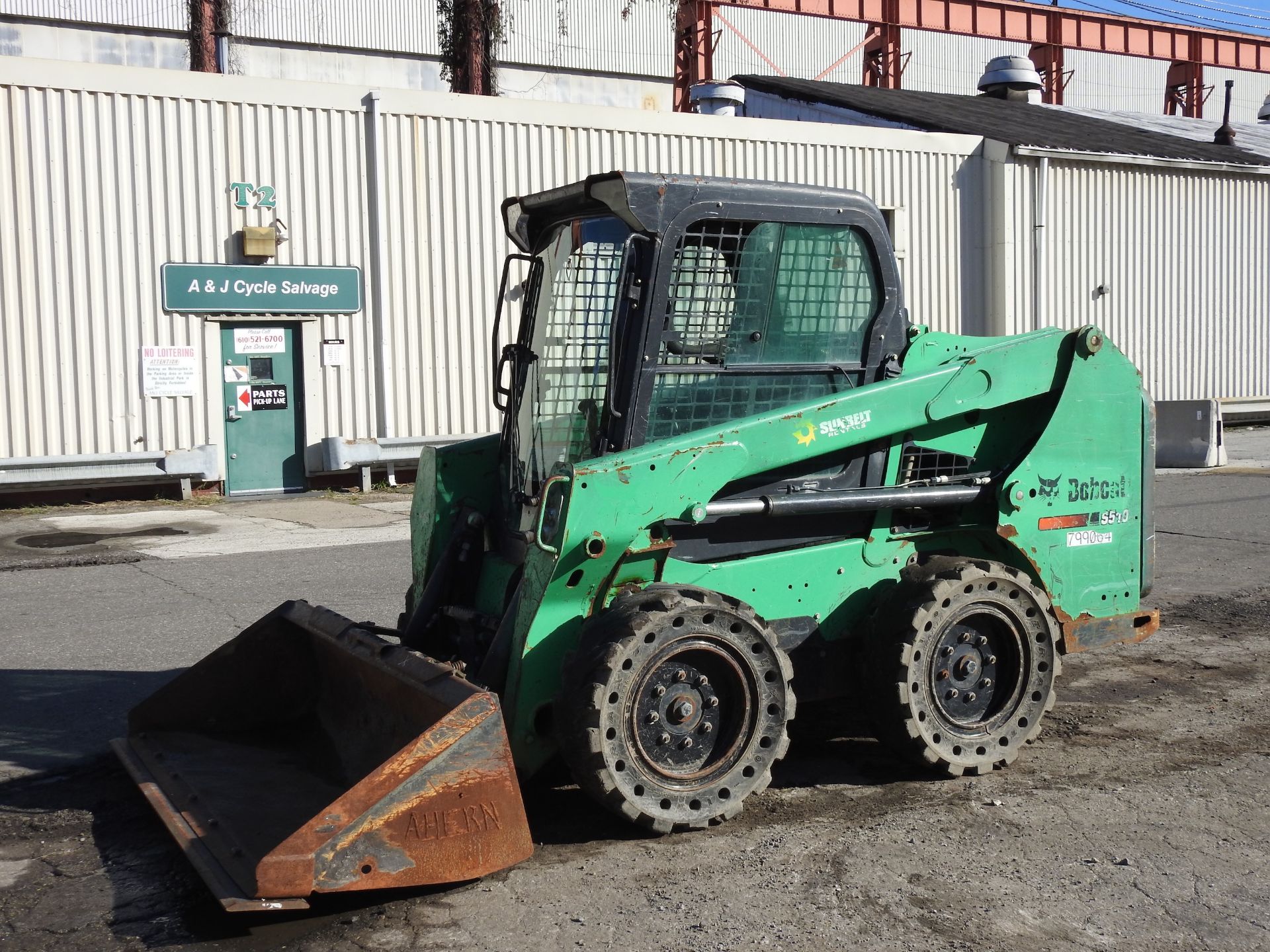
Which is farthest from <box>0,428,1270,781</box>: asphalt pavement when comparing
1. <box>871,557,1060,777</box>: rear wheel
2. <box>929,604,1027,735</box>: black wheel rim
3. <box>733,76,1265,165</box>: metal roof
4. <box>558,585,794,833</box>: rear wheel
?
<box>733,76,1265,165</box>: metal roof

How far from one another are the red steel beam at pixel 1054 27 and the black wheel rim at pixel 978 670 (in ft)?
88.3

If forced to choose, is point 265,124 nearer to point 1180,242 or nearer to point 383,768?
point 383,768

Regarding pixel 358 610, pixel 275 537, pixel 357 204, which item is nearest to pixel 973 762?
pixel 358 610

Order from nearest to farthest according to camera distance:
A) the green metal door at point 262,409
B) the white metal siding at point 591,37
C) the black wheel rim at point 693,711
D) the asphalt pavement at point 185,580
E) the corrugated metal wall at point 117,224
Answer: the black wheel rim at point 693,711, the asphalt pavement at point 185,580, the corrugated metal wall at point 117,224, the green metal door at point 262,409, the white metal siding at point 591,37

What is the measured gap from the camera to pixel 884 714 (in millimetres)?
5223

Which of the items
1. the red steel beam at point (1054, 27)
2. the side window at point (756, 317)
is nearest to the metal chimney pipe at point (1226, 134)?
the red steel beam at point (1054, 27)

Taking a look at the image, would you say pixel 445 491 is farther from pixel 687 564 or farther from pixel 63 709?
pixel 63 709

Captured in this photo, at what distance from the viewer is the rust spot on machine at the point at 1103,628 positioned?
19.0 ft

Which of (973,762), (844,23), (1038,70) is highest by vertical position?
(844,23)

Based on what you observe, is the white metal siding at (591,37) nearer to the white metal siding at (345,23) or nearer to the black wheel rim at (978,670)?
the white metal siding at (345,23)

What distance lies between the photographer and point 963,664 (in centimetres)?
529

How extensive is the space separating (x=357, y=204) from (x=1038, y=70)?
26.8m

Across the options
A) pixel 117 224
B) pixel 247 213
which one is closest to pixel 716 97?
pixel 247 213

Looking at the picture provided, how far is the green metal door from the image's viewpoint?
15.9 metres
